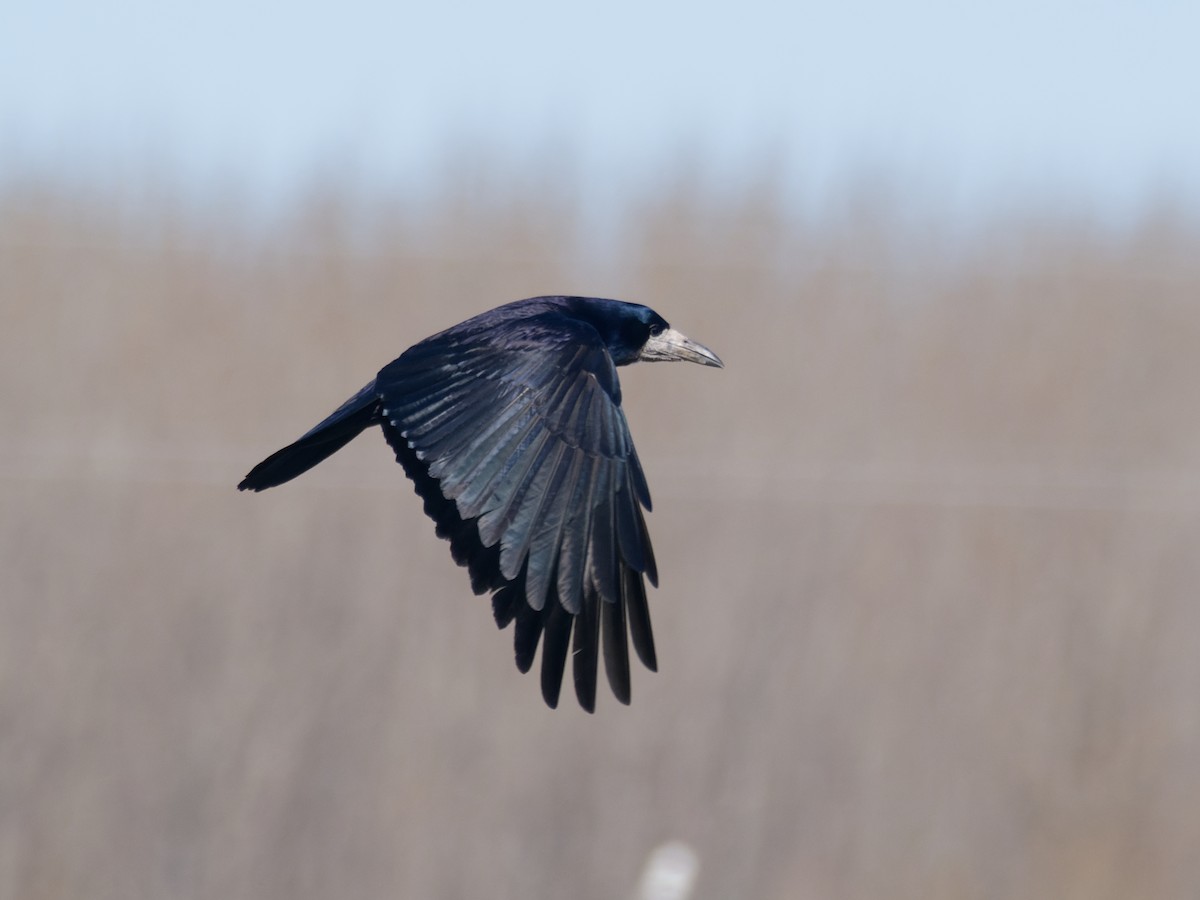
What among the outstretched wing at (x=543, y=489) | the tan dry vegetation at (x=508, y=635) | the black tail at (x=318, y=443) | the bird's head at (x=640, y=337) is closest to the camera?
the outstretched wing at (x=543, y=489)

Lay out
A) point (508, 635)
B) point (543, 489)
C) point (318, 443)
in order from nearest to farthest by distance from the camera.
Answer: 1. point (543, 489)
2. point (318, 443)
3. point (508, 635)

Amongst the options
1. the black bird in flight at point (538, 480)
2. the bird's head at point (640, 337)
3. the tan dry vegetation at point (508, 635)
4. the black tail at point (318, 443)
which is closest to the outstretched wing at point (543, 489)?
the black bird in flight at point (538, 480)

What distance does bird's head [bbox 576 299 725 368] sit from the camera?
3635 millimetres

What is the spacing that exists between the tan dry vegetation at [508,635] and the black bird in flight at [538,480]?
3.72 meters

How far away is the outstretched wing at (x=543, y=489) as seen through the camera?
2672 mm

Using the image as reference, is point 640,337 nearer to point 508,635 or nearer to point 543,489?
point 543,489

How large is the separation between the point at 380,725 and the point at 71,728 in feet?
3.85

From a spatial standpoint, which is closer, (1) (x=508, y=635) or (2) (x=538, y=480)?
(2) (x=538, y=480)

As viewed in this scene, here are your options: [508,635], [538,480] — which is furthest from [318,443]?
[508,635]

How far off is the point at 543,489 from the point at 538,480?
2 centimetres

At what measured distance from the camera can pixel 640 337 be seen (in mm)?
3672

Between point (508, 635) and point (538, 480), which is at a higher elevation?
point (538, 480)

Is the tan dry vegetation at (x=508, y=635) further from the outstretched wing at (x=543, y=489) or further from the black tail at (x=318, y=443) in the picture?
the outstretched wing at (x=543, y=489)

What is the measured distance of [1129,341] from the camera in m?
7.52
